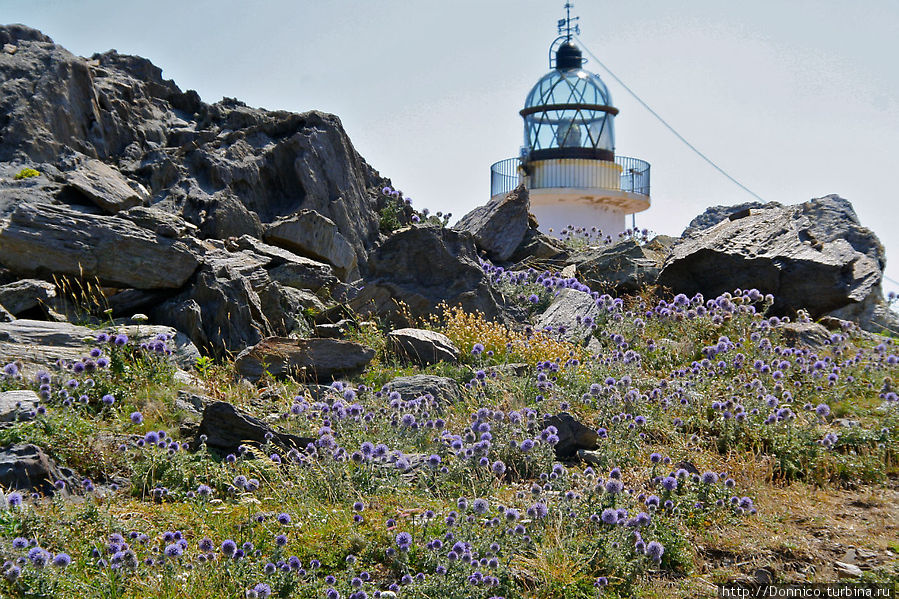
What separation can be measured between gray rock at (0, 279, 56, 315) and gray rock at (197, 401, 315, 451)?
3.68 meters

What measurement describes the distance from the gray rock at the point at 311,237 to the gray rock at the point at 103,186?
6.43 ft

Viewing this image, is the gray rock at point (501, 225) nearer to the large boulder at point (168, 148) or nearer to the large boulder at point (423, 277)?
the large boulder at point (168, 148)

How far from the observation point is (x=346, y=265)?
13.0m

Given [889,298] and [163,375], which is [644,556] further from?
[889,298]

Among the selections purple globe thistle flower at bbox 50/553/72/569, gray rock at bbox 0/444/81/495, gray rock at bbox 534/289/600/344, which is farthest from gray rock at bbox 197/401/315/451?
gray rock at bbox 534/289/600/344

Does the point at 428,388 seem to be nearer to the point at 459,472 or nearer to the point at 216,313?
the point at 459,472

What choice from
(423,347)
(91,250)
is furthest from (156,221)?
(423,347)

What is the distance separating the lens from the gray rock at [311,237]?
1257 centimetres

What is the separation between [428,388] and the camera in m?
8.27

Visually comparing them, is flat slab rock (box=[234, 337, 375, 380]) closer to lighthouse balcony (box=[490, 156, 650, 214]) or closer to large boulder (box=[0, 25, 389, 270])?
large boulder (box=[0, 25, 389, 270])

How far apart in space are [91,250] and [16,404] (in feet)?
11.5

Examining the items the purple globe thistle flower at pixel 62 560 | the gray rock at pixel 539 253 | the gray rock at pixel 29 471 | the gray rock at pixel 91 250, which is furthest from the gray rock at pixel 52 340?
the gray rock at pixel 539 253

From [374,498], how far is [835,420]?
186 inches

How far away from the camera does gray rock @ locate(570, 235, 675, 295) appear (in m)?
13.1
